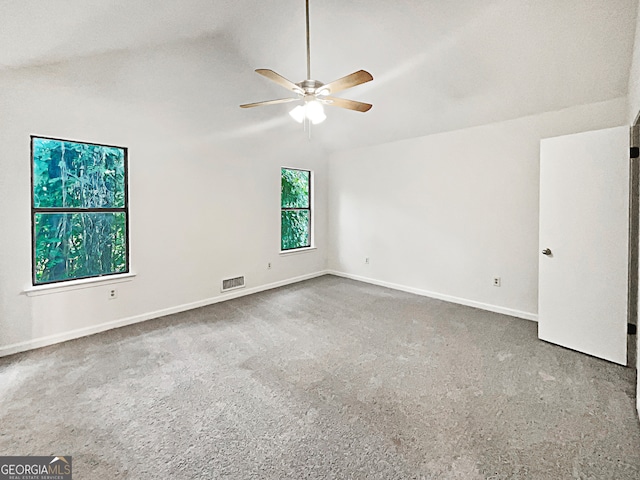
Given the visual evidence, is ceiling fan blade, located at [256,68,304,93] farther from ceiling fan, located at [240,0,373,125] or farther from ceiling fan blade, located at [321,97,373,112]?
ceiling fan blade, located at [321,97,373,112]

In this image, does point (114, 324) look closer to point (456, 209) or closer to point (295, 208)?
point (295, 208)

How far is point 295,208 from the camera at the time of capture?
5.95m

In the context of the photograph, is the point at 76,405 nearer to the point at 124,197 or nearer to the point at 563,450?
the point at 124,197

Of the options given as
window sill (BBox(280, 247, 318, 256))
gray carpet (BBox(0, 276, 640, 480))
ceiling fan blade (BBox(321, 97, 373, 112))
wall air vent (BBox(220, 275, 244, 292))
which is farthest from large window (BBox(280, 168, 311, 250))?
ceiling fan blade (BBox(321, 97, 373, 112))

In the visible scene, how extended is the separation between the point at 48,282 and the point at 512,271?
531cm

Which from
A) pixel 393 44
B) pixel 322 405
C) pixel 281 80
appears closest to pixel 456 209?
pixel 393 44

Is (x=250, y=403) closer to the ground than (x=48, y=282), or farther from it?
closer to the ground

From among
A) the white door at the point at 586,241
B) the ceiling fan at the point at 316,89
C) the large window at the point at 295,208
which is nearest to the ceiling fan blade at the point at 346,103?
the ceiling fan at the point at 316,89

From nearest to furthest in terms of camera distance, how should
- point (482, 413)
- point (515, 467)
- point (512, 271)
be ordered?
point (515, 467), point (482, 413), point (512, 271)

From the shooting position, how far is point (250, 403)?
225 cm

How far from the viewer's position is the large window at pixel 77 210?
3.21m

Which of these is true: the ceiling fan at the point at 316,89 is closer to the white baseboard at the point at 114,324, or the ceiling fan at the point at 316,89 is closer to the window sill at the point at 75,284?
the window sill at the point at 75,284

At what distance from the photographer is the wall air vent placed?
476 centimetres

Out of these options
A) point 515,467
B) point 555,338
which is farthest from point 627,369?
point 515,467
